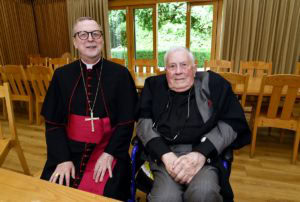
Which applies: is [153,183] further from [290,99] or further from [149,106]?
[290,99]

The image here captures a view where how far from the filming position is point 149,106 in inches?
56.0

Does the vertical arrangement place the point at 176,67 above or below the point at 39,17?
below

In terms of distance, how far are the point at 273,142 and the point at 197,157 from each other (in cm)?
208

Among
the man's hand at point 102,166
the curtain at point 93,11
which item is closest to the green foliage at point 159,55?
the curtain at point 93,11

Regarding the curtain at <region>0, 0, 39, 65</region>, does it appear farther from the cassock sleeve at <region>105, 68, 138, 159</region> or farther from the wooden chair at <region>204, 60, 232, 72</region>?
the cassock sleeve at <region>105, 68, 138, 159</region>

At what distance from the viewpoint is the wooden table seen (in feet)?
2.61

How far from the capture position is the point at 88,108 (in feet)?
4.52

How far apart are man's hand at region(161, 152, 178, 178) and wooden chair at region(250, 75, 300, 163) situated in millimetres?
1347

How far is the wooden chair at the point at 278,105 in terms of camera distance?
199 cm

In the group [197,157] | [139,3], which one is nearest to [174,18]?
[139,3]

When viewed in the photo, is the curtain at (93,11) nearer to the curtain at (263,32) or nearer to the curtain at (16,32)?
the curtain at (16,32)

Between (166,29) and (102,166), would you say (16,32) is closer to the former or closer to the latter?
(166,29)

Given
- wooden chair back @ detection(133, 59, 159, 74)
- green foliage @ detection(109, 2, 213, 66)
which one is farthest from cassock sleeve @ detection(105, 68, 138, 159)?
green foliage @ detection(109, 2, 213, 66)

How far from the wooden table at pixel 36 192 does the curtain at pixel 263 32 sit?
15.0ft
